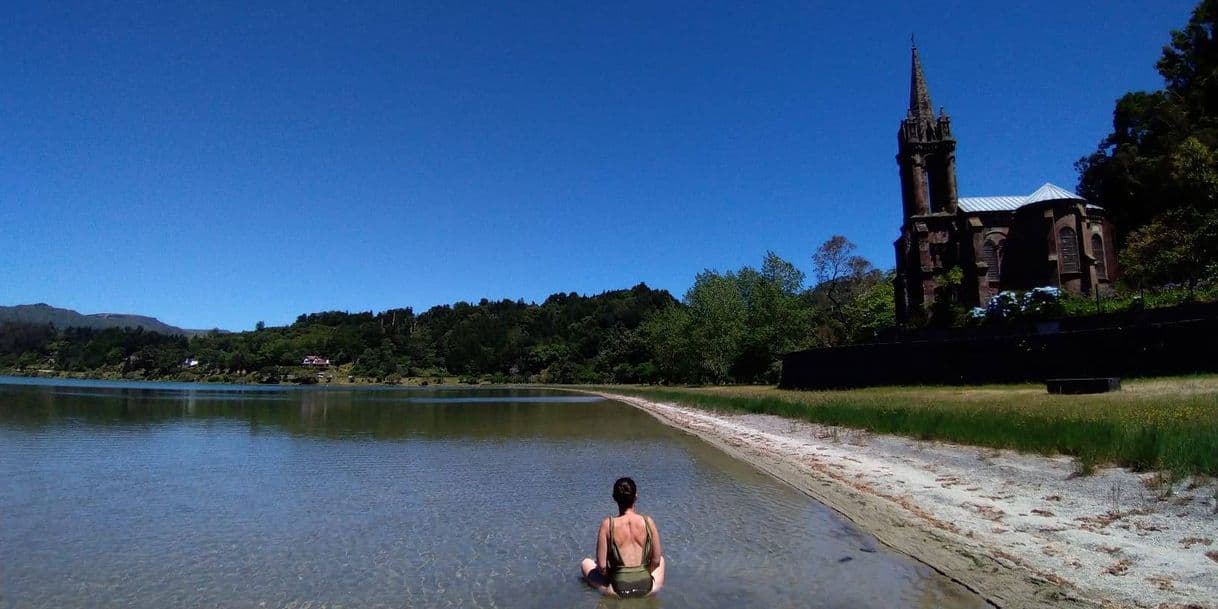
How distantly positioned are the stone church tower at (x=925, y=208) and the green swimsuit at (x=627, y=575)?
173 feet

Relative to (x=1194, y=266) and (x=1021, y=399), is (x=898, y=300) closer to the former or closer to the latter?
(x=1194, y=266)

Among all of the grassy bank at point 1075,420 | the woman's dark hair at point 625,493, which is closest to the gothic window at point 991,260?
the grassy bank at point 1075,420

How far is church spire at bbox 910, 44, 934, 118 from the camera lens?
63.5 metres

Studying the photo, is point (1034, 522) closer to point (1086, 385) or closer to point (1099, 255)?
point (1086, 385)

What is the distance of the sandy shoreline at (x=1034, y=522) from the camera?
26.9ft

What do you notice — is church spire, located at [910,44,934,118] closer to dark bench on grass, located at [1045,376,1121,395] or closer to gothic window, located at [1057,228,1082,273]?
gothic window, located at [1057,228,1082,273]

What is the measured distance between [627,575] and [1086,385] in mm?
24185

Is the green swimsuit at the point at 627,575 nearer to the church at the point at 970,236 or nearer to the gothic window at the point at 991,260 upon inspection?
the church at the point at 970,236

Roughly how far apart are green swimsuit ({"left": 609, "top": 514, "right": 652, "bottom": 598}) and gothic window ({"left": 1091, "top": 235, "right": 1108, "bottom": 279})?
182ft

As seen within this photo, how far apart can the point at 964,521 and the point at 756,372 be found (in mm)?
66795

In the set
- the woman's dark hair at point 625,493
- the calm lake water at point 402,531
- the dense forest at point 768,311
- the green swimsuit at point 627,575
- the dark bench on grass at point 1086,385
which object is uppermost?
the dense forest at point 768,311

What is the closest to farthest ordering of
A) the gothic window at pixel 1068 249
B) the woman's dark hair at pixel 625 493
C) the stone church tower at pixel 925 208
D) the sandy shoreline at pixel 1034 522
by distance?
the sandy shoreline at pixel 1034 522 < the woman's dark hair at pixel 625 493 < the gothic window at pixel 1068 249 < the stone church tower at pixel 925 208

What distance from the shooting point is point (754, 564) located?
1046 cm

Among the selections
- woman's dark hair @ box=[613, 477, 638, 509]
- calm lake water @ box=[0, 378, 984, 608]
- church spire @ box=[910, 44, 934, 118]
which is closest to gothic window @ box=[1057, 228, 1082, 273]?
church spire @ box=[910, 44, 934, 118]
